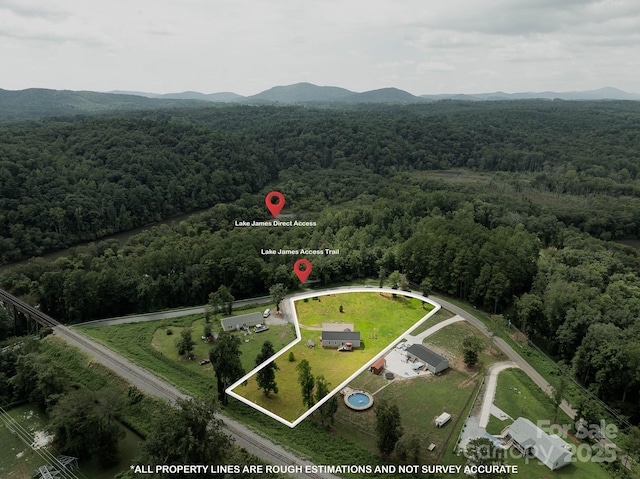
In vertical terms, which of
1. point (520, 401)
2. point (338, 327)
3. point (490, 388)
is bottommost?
point (520, 401)

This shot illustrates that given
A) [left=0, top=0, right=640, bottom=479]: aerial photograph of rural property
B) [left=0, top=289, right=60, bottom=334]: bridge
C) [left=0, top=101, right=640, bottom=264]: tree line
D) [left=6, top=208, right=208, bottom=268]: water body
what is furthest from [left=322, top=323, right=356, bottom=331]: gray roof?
[left=0, top=101, right=640, bottom=264]: tree line

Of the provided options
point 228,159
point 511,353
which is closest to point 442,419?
point 511,353

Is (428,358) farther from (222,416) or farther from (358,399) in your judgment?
(222,416)

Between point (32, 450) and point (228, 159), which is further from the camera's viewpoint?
point (228, 159)

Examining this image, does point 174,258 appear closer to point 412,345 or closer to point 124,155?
point 412,345

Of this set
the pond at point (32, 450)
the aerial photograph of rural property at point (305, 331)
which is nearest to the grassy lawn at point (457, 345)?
the aerial photograph of rural property at point (305, 331)

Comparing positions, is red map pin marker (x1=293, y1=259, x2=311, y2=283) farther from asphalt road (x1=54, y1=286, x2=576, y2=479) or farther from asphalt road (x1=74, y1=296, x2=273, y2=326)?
asphalt road (x1=74, y1=296, x2=273, y2=326)
